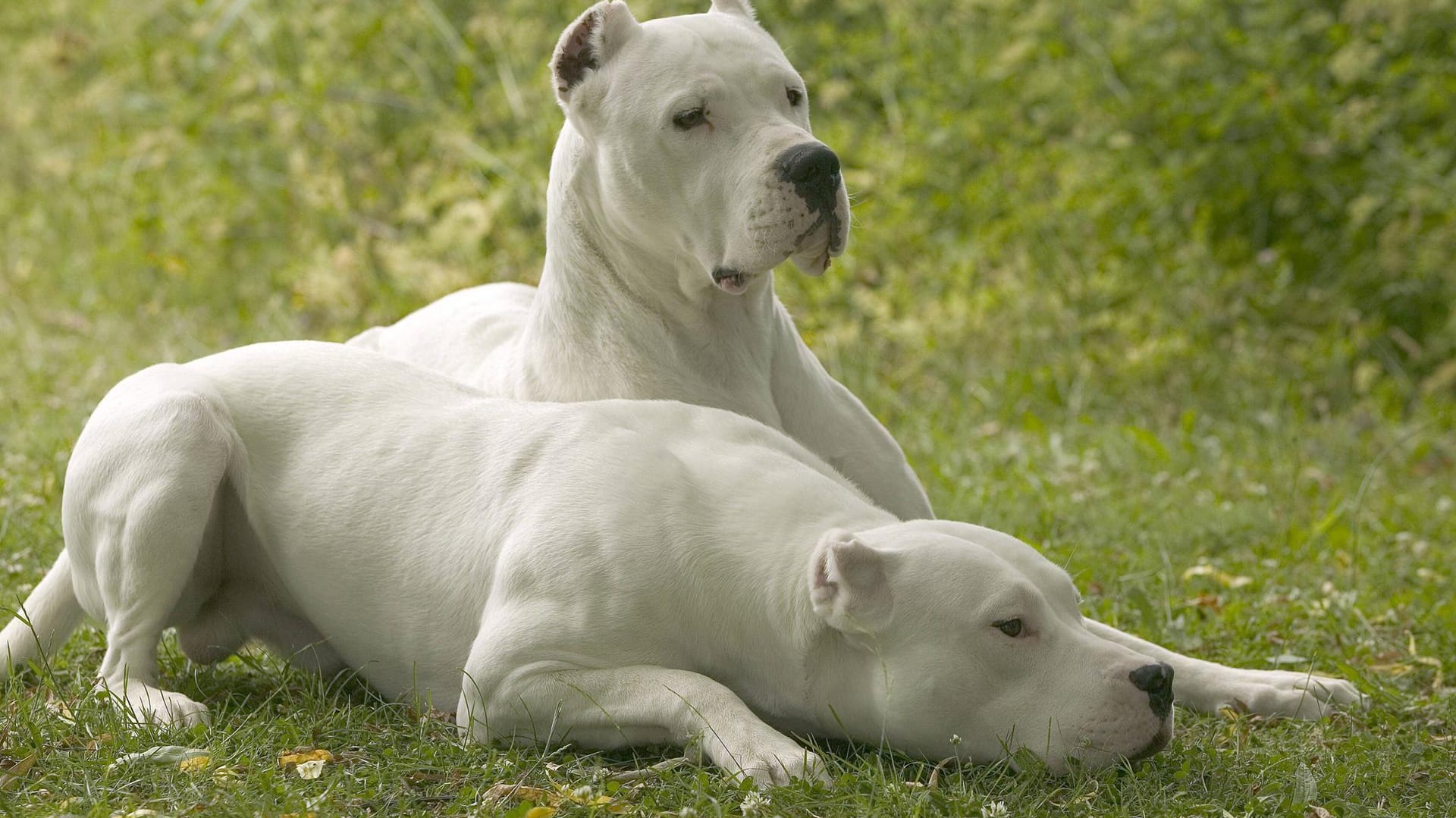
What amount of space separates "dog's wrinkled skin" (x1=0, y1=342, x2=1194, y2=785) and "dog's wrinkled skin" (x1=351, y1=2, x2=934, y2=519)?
43 cm

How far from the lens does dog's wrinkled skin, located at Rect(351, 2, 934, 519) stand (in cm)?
412

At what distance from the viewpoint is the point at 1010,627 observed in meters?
3.23

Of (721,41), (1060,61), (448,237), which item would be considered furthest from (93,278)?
(721,41)

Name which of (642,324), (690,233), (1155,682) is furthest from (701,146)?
(1155,682)

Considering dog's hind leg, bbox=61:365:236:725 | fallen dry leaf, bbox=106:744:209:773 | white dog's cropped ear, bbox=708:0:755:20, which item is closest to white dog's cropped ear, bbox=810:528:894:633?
fallen dry leaf, bbox=106:744:209:773

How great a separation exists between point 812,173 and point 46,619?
7.55 ft

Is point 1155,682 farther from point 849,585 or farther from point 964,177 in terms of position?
point 964,177

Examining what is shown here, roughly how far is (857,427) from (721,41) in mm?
1137

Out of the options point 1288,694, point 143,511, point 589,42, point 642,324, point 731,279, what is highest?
point 589,42

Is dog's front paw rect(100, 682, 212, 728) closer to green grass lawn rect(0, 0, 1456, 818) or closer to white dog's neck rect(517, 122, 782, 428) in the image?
green grass lawn rect(0, 0, 1456, 818)

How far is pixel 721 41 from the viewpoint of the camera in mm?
4273

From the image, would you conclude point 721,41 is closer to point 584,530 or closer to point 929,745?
point 584,530

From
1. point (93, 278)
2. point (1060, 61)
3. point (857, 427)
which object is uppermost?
point (1060, 61)

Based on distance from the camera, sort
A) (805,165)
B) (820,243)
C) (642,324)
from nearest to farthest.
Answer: (805,165), (820,243), (642,324)
